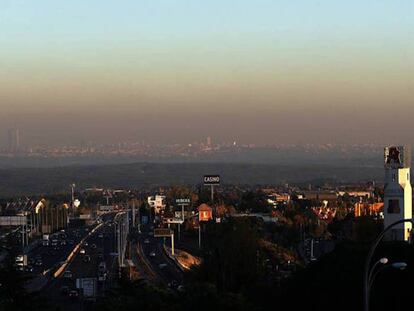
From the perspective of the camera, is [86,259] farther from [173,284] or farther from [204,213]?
[204,213]

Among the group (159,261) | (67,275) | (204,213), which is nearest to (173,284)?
(67,275)

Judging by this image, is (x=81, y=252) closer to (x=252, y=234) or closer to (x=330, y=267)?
(x=252, y=234)

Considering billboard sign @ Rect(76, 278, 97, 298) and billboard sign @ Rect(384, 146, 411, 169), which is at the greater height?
billboard sign @ Rect(384, 146, 411, 169)

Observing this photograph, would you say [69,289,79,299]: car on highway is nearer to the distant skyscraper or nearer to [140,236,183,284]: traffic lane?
[140,236,183,284]: traffic lane

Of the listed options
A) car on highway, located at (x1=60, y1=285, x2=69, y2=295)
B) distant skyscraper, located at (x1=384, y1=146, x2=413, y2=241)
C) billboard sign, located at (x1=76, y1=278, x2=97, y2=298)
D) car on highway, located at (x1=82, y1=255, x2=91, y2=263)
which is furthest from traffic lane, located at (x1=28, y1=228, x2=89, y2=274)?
distant skyscraper, located at (x1=384, y1=146, x2=413, y2=241)

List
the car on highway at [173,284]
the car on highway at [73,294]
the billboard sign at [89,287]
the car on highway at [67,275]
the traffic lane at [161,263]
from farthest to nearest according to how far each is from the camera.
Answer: the car on highway at [67,275] → the traffic lane at [161,263] → the car on highway at [173,284] → the car on highway at [73,294] → the billboard sign at [89,287]

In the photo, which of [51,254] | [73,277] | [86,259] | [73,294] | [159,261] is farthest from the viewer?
[51,254]

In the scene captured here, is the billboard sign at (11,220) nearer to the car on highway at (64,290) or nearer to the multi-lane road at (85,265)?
the multi-lane road at (85,265)

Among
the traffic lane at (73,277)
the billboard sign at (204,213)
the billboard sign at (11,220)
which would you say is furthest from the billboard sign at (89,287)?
the billboard sign at (11,220)
